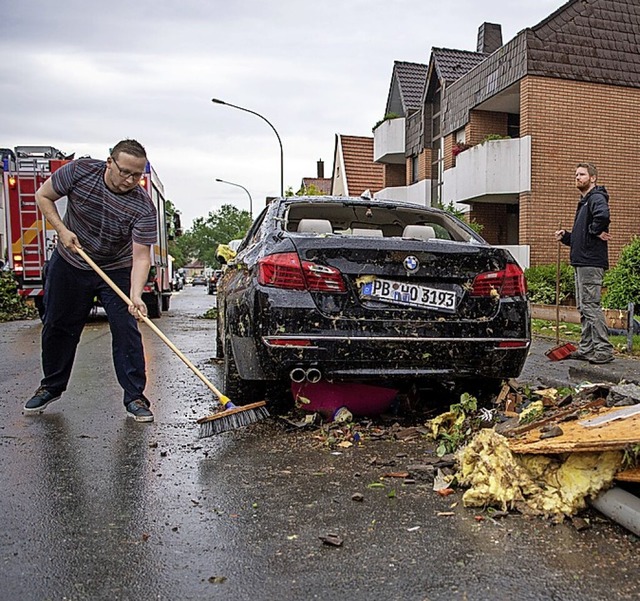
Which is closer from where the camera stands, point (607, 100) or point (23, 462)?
point (23, 462)

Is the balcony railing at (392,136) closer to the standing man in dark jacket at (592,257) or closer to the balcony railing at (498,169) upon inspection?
the balcony railing at (498,169)

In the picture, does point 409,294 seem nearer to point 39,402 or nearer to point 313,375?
point 313,375

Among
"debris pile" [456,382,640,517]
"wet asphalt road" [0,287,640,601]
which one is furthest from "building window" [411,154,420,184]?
"debris pile" [456,382,640,517]

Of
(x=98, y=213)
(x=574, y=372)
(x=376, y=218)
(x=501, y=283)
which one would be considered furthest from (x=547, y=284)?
(x=98, y=213)

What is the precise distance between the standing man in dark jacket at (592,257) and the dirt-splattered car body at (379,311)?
2925 mm

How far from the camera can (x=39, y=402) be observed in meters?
5.21

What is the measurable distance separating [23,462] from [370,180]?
3556cm

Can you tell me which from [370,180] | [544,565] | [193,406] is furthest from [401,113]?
[544,565]

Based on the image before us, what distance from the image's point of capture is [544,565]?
2551mm

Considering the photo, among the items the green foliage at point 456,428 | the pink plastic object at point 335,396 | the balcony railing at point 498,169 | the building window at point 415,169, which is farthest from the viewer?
the building window at point 415,169

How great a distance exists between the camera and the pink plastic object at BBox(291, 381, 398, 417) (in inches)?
182

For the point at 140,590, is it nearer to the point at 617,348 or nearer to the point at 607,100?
the point at 617,348

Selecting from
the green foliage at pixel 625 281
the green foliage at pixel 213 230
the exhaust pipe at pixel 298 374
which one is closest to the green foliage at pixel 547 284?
the green foliage at pixel 625 281

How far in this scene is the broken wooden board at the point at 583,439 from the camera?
119 inches
